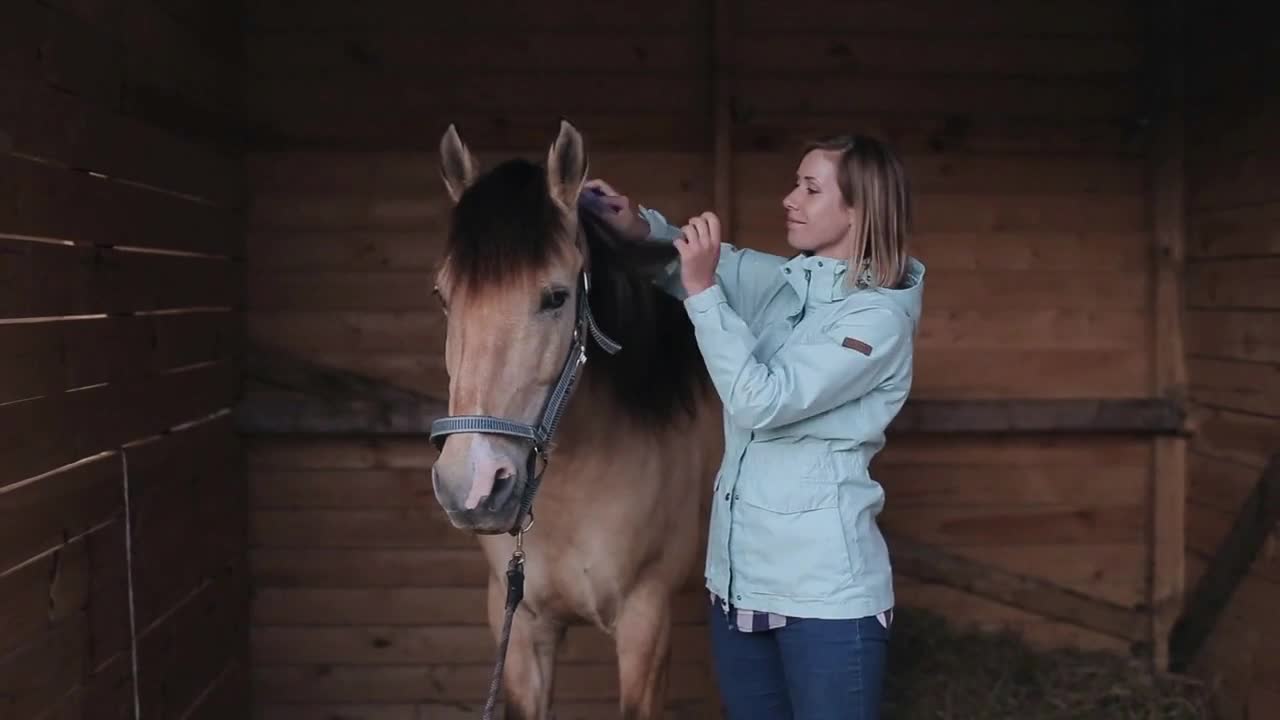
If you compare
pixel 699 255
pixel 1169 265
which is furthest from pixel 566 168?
pixel 1169 265

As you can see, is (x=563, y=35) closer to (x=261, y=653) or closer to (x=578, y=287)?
(x=578, y=287)

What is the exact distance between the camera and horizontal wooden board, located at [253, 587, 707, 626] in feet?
11.8

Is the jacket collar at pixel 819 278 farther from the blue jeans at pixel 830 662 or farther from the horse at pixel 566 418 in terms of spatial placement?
the blue jeans at pixel 830 662

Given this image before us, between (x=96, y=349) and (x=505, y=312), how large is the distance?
110 cm

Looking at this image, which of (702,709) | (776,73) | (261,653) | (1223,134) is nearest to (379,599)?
(261,653)

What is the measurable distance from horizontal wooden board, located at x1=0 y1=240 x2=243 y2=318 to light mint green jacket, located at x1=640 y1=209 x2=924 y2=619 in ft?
4.10

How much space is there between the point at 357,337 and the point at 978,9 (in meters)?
2.39

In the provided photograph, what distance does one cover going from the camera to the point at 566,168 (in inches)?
76.7

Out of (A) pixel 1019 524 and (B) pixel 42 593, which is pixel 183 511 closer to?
(B) pixel 42 593

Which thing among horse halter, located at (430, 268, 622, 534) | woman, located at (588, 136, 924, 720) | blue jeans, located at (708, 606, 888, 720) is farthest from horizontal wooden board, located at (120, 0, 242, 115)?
blue jeans, located at (708, 606, 888, 720)

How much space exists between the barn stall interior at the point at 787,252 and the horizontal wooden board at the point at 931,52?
1 cm

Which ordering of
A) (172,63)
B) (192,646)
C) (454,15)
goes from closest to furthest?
(172,63), (192,646), (454,15)

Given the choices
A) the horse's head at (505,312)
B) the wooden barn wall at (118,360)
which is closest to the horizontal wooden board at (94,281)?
the wooden barn wall at (118,360)

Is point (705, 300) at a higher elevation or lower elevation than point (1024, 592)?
higher
